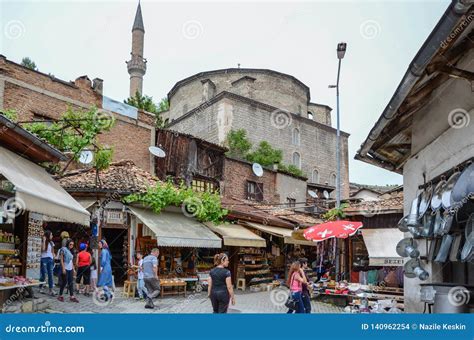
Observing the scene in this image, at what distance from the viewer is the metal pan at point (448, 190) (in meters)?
6.03

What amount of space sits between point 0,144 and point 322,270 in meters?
14.6

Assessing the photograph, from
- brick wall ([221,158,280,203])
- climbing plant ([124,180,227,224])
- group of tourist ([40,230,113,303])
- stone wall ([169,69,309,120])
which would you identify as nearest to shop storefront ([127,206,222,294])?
climbing plant ([124,180,227,224])

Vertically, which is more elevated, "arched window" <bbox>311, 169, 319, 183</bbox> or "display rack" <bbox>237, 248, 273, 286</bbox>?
"arched window" <bbox>311, 169, 319, 183</bbox>

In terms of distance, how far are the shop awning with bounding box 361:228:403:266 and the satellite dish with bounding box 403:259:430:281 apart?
8433 mm

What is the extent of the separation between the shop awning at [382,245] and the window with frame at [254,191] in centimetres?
1081

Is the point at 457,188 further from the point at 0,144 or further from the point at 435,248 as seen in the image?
the point at 0,144

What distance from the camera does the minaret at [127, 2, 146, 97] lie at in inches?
1690

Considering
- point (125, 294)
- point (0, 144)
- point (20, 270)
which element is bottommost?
point (125, 294)

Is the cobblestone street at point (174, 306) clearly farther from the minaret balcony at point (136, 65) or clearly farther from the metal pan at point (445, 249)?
the minaret balcony at point (136, 65)

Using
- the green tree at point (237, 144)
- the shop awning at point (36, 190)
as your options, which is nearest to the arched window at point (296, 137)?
the green tree at point (237, 144)

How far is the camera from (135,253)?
50.4 ft

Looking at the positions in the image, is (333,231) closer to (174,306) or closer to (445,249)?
(174,306)

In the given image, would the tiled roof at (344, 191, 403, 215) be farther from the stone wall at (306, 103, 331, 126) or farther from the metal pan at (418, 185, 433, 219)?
the stone wall at (306, 103, 331, 126)
